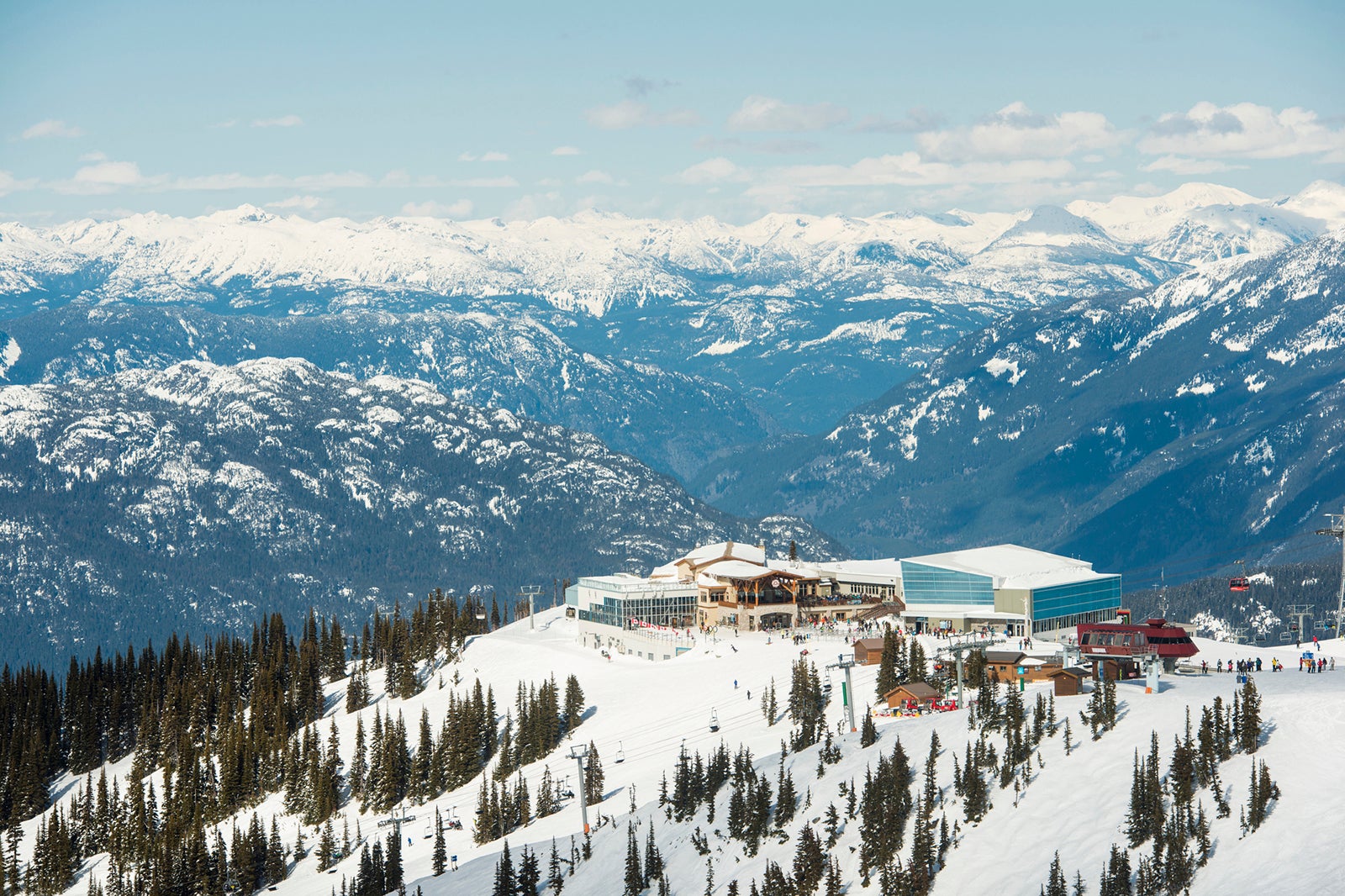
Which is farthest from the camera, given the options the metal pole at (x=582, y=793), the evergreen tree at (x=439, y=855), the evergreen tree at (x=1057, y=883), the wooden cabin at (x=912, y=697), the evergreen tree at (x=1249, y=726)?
the wooden cabin at (x=912, y=697)

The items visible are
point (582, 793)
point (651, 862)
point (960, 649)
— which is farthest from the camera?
point (582, 793)

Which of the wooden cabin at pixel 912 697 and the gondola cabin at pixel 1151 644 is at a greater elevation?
the gondola cabin at pixel 1151 644

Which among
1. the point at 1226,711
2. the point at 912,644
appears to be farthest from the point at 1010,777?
the point at 912,644

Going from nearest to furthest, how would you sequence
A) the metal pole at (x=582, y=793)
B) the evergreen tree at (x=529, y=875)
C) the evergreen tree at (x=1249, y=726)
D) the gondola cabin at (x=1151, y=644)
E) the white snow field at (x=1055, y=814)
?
the white snow field at (x=1055, y=814) → the evergreen tree at (x=1249, y=726) → the evergreen tree at (x=529, y=875) → the metal pole at (x=582, y=793) → the gondola cabin at (x=1151, y=644)

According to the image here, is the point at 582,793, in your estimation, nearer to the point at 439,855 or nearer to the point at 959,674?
the point at 439,855

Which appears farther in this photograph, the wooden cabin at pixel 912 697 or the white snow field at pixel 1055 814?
the wooden cabin at pixel 912 697

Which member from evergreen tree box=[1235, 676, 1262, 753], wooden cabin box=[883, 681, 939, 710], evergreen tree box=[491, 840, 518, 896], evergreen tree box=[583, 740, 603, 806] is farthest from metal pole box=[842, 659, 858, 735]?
evergreen tree box=[1235, 676, 1262, 753]

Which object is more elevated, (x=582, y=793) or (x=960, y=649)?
(x=960, y=649)

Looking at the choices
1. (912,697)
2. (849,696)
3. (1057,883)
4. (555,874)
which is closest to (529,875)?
(555,874)

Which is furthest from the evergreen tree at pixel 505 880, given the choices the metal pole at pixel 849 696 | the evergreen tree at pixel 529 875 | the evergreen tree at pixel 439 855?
the metal pole at pixel 849 696

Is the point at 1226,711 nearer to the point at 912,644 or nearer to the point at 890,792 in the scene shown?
the point at 890,792

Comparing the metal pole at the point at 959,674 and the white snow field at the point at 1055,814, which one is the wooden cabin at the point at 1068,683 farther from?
the metal pole at the point at 959,674

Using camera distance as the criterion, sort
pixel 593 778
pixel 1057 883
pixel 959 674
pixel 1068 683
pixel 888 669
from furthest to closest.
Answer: pixel 593 778 → pixel 888 669 → pixel 959 674 → pixel 1068 683 → pixel 1057 883
